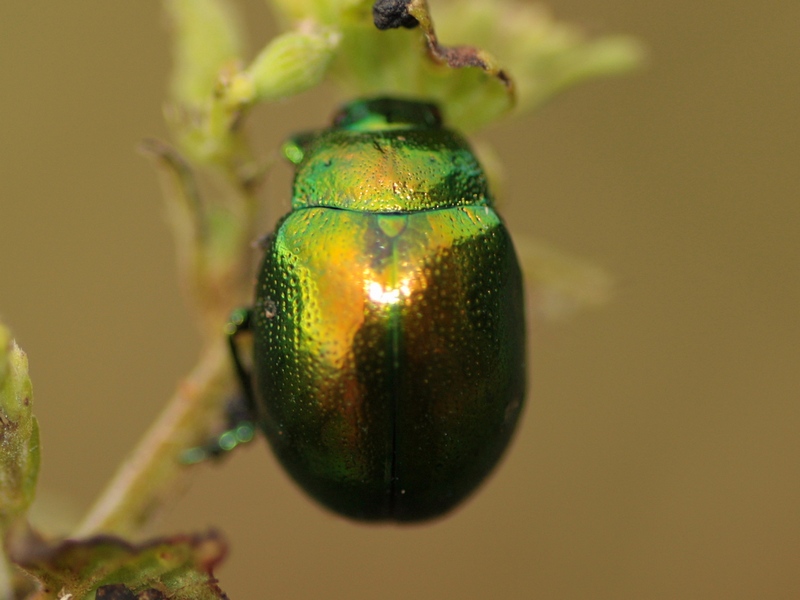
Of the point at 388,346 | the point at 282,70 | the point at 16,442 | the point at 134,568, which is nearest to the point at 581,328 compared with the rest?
the point at 388,346

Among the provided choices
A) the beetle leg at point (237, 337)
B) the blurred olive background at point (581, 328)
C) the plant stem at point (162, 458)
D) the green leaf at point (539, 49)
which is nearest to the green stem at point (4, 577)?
the plant stem at point (162, 458)

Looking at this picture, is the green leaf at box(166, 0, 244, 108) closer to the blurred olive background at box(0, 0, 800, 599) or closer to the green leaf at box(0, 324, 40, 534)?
the green leaf at box(0, 324, 40, 534)

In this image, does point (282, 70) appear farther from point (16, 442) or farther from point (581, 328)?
point (581, 328)

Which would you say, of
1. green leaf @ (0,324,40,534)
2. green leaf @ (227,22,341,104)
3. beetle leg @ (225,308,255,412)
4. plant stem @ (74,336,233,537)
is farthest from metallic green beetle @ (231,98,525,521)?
green leaf @ (0,324,40,534)

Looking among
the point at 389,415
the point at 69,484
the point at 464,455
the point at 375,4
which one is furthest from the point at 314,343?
the point at 69,484

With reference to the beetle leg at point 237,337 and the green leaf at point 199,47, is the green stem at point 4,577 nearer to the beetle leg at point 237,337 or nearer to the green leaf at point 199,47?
the beetle leg at point 237,337
